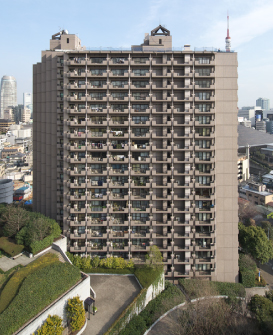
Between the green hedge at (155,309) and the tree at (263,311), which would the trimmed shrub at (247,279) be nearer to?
the tree at (263,311)

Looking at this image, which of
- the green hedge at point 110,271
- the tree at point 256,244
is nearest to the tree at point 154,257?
the green hedge at point 110,271

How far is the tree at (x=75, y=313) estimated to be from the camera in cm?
2884

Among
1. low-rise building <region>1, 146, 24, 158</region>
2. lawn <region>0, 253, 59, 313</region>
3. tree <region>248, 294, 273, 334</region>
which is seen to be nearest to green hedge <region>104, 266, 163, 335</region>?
lawn <region>0, 253, 59, 313</region>

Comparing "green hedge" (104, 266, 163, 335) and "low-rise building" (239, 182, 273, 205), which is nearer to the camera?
"green hedge" (104, 266, 163, 335)

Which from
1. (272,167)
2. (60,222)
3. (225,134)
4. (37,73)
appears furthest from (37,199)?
(272,167)

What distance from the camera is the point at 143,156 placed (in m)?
43.2

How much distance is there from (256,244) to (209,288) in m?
17.1

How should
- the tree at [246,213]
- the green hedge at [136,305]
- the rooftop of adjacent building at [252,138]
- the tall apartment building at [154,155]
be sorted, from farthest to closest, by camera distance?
the rooftop of adjacent building at [252,138] → the tree at [246,213] → the tall apartment building at [154,155] → the green hedge at [136,305]

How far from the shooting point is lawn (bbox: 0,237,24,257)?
38406mm

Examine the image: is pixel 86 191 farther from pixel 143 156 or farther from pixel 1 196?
pixel 1 196

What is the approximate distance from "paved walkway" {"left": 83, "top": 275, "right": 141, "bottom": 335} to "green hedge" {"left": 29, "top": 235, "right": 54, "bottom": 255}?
8852mm

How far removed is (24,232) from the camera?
39.9 meters

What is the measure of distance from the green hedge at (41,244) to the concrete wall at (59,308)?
34.4ft

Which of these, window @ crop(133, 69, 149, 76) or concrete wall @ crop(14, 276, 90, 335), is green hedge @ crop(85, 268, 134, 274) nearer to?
concrete wall @ crop(14, 276, 90, 335)
